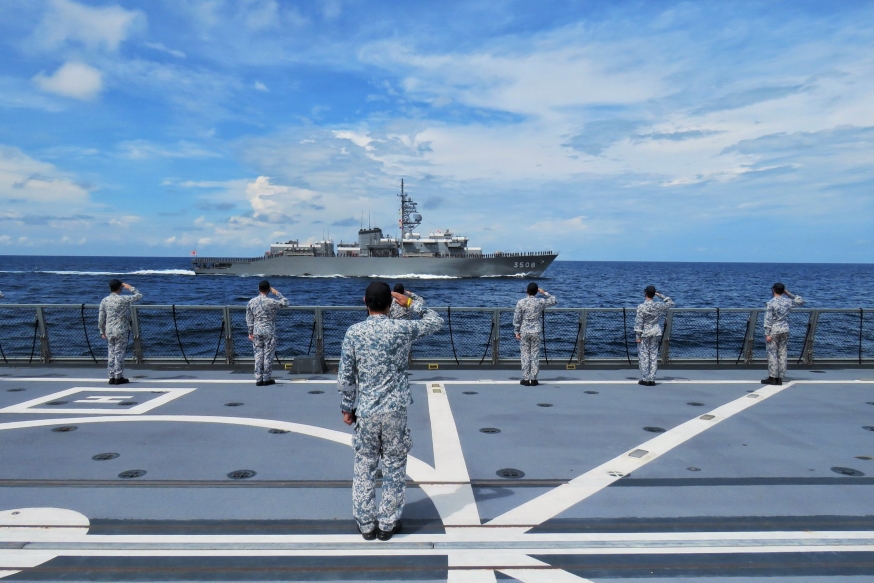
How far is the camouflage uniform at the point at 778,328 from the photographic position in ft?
30.0

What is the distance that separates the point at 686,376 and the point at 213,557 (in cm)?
905

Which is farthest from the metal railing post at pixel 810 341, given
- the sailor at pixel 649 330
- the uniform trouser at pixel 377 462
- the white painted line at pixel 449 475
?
the uniform trouser at pixel 377 462

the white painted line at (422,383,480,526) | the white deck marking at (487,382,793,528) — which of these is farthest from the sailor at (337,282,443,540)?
the white deck marking at (487,382,793,528)

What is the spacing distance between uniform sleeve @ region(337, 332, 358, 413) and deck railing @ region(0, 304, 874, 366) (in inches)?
257

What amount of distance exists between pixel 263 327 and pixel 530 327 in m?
4.47

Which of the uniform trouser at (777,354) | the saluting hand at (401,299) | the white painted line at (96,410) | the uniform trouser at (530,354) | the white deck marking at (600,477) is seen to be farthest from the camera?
the uniform trouser at (777,354)

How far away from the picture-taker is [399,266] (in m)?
77.2

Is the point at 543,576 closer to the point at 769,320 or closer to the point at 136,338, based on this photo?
the point at 769,320

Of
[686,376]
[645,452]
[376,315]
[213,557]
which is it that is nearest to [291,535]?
[213,557]

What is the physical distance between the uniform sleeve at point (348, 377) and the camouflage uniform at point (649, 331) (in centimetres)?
646

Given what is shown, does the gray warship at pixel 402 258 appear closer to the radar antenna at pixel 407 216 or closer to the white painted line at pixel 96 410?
the radar antenna at pixel 407 216

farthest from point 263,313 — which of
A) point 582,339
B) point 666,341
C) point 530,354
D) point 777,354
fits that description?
point 777,354

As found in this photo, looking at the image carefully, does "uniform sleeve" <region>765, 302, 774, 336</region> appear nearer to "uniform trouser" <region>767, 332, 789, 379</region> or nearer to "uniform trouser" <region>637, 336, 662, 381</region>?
"uniform trouser" <region>767, 332, 789, 379</region>

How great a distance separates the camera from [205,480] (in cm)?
509
